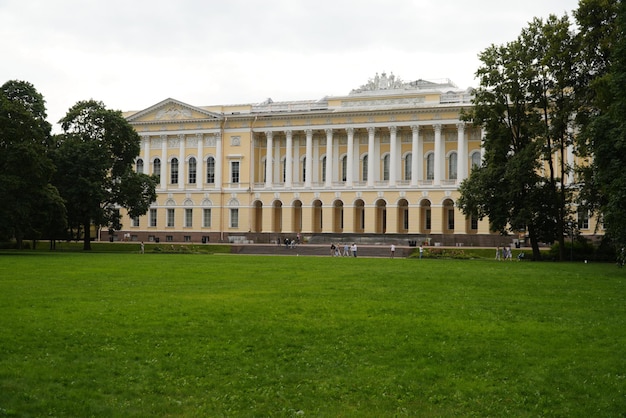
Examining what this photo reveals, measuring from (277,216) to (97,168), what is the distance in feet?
99.1

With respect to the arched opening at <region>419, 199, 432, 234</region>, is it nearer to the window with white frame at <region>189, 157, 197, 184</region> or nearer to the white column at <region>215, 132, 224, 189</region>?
the white column at <region>215, 132, 224, 189</region>

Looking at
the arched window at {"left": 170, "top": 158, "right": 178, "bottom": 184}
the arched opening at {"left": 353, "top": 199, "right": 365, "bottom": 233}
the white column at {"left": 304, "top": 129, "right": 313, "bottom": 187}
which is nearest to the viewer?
the arched opening at {"left": 353, "top": 199, "right": 365, "bottom": 233}

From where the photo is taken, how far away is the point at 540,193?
46.8 metres

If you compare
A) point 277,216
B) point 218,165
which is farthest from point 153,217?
point 277,216

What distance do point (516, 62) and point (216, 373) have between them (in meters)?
38.9

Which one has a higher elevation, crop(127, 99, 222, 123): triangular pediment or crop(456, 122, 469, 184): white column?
crop(127, 99, 222, 123): triangular pediment

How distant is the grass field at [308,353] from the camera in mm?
10797

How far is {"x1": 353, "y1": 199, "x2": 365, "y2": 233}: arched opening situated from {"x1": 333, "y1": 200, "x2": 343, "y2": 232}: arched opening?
1.89 m

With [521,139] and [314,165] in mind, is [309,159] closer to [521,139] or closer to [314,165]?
[314,165]

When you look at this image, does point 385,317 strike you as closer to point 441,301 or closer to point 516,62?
point 441,301

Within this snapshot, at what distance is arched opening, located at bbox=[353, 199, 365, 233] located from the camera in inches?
3127

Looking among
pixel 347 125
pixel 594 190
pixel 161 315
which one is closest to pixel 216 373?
pixel 161 315

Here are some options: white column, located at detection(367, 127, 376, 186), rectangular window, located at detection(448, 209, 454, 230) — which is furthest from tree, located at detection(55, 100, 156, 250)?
rectangular window, located at detection(448, 209, 454, 230)

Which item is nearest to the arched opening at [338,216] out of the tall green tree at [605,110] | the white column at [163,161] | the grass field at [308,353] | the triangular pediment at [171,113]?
the triangular pediment at [171,113]
